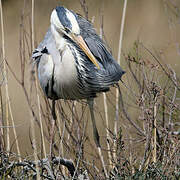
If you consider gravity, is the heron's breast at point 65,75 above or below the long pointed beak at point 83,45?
below

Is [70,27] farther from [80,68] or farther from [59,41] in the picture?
[80,68]

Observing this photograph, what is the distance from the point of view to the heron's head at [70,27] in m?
2.12

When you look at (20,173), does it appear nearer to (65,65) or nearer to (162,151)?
(162,151)

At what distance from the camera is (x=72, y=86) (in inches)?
91.3

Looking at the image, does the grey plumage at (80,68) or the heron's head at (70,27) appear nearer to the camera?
the heron's head at (70,27)

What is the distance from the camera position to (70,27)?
214 centimetres

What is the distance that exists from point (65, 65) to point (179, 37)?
1905 millimetres

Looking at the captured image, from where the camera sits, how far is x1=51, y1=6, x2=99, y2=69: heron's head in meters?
2.12

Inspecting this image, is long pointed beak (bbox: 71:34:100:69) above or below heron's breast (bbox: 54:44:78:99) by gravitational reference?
above

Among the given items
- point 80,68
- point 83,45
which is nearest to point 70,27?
point 83,45

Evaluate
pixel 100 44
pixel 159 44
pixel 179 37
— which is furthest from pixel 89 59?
pixel 159 44

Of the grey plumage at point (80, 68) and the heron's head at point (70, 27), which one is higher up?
the heron's head at point (70, 27)

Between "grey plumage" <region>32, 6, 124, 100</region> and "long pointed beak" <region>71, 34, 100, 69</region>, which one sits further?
"grey plumage" <region>32, 6, 124, 100</region>

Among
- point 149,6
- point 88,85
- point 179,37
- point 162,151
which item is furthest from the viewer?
point 149,6
